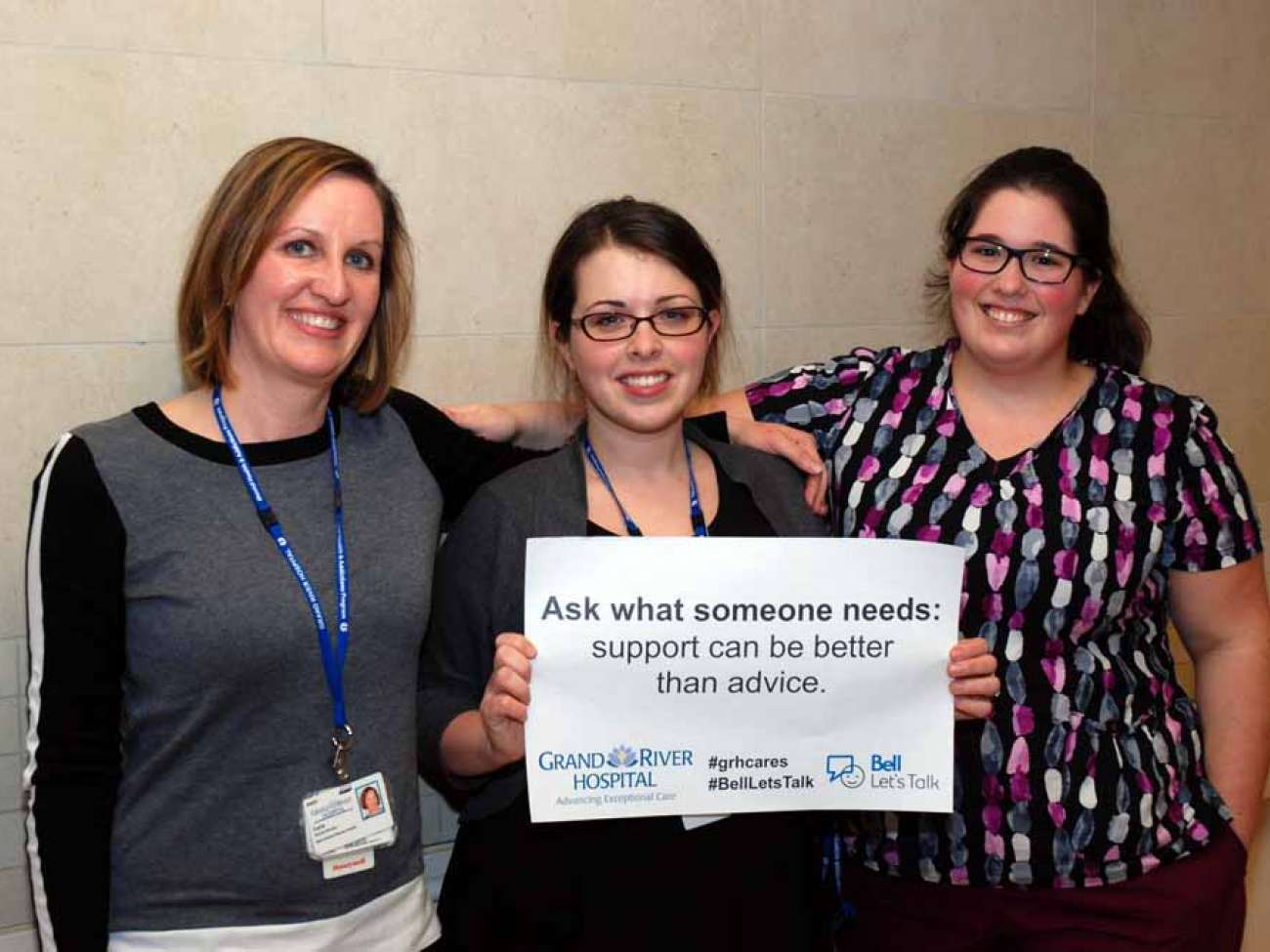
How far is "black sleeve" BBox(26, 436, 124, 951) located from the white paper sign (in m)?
0.54

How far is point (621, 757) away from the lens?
1799 mm

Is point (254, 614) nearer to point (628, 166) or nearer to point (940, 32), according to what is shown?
point (628, 166)

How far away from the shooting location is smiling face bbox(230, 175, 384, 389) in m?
1.72

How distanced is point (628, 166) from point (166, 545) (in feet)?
4.09

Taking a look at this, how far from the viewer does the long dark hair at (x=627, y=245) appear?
1.91m

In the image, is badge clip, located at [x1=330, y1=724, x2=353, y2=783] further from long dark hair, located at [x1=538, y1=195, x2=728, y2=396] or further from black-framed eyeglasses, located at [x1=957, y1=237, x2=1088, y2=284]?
black-framed eyeglasses, located at [x1=957, y1=237, x2=1088, y2=284]

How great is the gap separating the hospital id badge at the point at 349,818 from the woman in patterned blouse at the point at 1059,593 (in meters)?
0.78

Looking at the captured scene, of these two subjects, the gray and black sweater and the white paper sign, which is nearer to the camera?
the gray and black sweater

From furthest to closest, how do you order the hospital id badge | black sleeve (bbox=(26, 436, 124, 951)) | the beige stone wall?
the beige stone wall
the hospital id badge
black sleeve (bbox=(26, 436, 124, 951))

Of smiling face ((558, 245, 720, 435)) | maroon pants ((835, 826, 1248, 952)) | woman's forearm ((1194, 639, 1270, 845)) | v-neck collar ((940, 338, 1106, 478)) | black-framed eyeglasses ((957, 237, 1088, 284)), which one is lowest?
maroon pants ((835, 826, 1248, 952))

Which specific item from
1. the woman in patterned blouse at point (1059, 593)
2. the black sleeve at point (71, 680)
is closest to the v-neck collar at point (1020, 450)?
the woman in patterned blouse at point (1059, 593)

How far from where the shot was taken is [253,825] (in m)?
1.69

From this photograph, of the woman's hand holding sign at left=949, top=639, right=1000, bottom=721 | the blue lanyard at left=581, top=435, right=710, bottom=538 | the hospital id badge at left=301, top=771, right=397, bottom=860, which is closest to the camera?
the hospital id badge at left=301, top=771, right=397, bottom=860

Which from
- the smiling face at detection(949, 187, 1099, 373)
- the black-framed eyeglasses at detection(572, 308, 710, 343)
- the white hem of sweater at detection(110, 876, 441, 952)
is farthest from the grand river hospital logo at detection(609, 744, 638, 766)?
the smiling face at detection(949, 187, 1099, 373)
